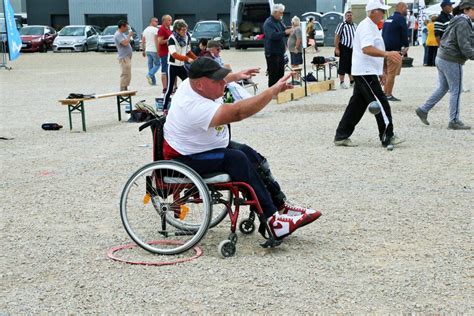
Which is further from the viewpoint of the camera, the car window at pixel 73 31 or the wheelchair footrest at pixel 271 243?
the car window at pixel 73 31

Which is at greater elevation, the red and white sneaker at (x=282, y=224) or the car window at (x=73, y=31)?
the red and white sneaker at (x=282, y=224)

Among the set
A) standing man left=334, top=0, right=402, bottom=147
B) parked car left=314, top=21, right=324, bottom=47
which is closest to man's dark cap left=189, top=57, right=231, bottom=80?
standing man left=334, top=0, right=402, bottom=147

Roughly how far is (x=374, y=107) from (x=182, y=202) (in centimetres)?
413

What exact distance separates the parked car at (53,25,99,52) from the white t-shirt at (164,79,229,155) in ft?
112

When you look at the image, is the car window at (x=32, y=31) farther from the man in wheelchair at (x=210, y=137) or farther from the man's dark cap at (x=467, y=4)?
the man in wheelchair at (x=210, y=137)

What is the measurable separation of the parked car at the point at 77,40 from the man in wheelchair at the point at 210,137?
3424 centimetres

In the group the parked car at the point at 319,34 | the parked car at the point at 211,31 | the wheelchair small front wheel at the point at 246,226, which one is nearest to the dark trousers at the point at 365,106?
the wheelchair small front wheel at the point at 246,226

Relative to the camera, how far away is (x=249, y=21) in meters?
37.9

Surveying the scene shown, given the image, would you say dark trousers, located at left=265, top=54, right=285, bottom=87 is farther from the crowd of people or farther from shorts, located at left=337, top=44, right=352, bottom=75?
shorts, located at left=337, top=44, right=352, bottom=75

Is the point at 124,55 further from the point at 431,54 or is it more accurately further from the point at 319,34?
the point at 319,34

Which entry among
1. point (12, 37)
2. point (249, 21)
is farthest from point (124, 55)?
point (249, 21)

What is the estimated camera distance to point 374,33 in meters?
9.14

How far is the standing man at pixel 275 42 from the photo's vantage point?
14.5m

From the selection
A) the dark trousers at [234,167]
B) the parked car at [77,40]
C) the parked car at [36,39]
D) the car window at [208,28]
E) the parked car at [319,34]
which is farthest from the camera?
the parked car at [36,39]
